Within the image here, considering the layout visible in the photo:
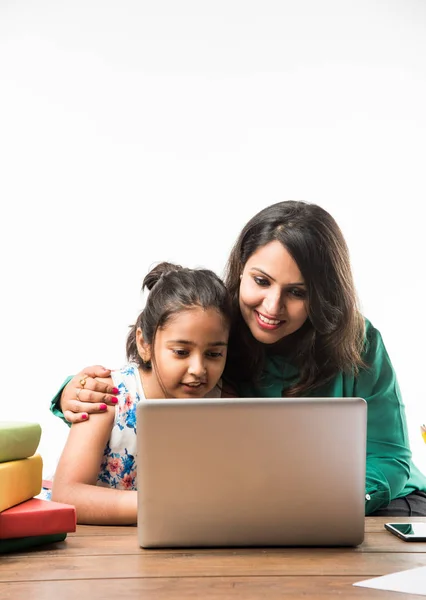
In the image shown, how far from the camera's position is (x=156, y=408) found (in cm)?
125

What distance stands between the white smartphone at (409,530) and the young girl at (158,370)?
0.64m

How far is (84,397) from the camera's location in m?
1.92

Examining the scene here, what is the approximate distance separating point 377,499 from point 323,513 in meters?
0.66

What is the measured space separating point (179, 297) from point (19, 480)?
2.63 feet

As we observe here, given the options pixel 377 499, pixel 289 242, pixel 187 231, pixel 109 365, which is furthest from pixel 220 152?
pixel 377 499

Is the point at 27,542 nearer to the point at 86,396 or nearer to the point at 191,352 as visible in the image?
the point at 86,396

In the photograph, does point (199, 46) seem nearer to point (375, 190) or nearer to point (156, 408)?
point (375, 190)

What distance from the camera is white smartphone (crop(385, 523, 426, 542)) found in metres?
1.36

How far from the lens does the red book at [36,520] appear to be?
49.9 inches

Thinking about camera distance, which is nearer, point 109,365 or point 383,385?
point 383,385

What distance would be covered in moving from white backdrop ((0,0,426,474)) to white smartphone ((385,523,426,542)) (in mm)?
2625

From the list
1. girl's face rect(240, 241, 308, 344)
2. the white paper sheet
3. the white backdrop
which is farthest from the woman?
the white backdrop

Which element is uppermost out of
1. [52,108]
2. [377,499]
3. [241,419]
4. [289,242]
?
[52,108]

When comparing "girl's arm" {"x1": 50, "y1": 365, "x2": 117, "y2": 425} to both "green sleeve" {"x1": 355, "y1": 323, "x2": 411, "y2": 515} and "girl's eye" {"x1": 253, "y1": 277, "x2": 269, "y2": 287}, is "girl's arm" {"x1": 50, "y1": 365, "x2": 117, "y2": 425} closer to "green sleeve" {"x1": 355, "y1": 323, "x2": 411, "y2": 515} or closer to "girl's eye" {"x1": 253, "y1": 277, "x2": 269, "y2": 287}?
"girl's eye" {"x1": 253, "y1": 277, "x2": 269, "y2": 287}
